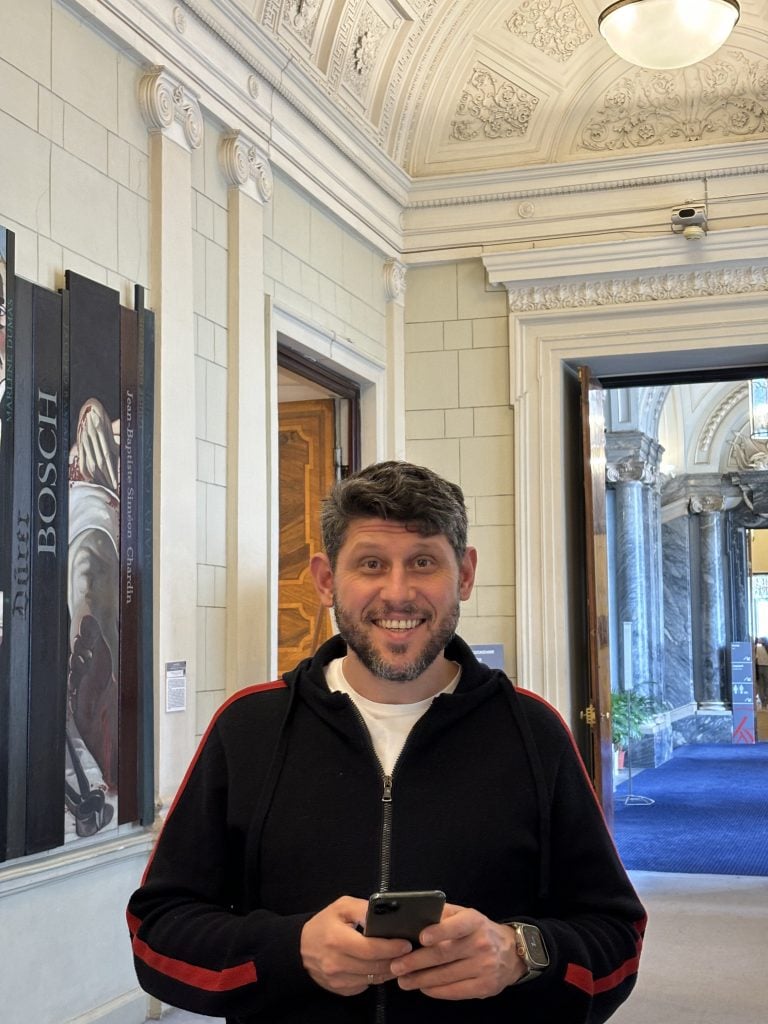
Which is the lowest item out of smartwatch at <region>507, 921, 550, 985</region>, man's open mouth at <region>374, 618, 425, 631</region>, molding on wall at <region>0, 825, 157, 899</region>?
molding on wall at <region>0, 825, 157, 899</region>

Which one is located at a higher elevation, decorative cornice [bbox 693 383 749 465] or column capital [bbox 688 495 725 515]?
decorative cornice [bbox 693 383 749 465]

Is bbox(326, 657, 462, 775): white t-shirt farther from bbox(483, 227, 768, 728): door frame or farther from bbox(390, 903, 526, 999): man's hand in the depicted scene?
bbox(483, 227, 768, 728): door frame

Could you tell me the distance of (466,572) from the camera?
2.18m

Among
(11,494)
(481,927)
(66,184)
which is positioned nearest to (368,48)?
(66,184)

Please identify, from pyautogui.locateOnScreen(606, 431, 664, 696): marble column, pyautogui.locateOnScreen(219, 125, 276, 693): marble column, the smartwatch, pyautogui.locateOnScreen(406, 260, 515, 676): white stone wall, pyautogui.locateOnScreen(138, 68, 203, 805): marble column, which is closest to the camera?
the smartwatch

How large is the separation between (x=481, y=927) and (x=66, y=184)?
134 inches

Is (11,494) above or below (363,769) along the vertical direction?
above

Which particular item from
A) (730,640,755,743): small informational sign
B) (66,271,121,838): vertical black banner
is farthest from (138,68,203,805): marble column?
(730,640,755,743): small informational sign

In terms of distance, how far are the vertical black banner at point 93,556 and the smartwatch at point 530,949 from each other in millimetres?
2671

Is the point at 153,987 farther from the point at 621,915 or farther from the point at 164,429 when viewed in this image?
the point at 164,429

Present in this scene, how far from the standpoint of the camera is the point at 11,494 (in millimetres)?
3930

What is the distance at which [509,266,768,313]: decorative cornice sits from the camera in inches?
291

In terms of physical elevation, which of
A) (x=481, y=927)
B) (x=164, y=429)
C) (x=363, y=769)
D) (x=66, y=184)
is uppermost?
(x=66, y=184)

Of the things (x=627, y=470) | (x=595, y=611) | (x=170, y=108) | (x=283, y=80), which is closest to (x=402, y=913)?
(x=170, y=108)
